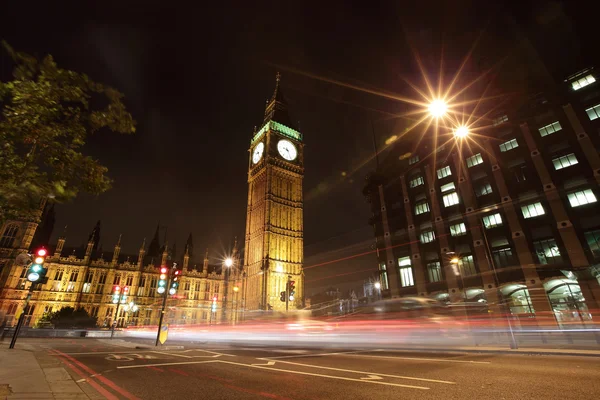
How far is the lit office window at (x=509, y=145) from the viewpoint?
3231 cm

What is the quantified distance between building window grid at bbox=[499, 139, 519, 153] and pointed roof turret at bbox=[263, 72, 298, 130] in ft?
180

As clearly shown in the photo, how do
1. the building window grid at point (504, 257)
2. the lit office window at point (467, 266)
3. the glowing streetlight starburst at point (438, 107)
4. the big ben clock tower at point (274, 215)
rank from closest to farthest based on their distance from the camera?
1. the glowing streetlight starburst at point (438, 107)
2. the building window grid at point (504, 257)
3. the lit office window at point (467, 266)
4. the big ben clock tower at point (274, 215)

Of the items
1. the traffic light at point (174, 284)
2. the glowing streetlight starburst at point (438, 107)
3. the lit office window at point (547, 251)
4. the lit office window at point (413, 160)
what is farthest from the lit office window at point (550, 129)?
the traffic light at point (174, 284)

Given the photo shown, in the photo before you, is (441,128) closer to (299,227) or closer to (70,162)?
(299,227)

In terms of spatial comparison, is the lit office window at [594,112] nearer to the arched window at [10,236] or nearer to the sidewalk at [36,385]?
the sidewalk at [36,385]

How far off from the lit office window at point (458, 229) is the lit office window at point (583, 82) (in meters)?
18.6

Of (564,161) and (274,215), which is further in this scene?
(274,215)

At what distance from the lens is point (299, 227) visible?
226ft

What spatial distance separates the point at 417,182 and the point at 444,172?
383 centimetres

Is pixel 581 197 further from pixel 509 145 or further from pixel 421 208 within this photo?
pixel 421 208

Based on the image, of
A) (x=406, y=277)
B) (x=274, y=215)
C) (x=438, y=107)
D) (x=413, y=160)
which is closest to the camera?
(x=438, y=107)

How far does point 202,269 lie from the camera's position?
255ft

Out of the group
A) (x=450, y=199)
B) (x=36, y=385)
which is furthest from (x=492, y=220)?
(x=36, y=385)

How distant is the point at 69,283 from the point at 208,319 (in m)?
31.6
